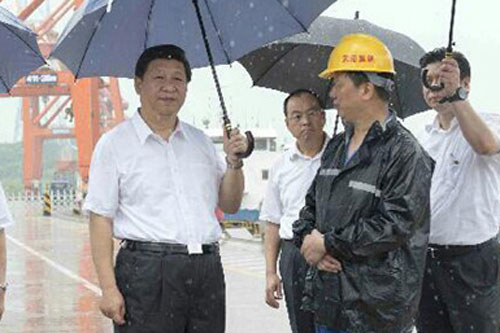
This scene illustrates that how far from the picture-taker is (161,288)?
350 cm

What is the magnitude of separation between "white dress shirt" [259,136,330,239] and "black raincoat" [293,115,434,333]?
1071 mm

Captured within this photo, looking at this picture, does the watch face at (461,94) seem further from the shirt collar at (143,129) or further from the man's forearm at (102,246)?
the man's forearm at (102,246)

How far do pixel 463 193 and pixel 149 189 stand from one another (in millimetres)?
1305

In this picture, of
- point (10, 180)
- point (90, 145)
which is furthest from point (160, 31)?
point (10, 180)

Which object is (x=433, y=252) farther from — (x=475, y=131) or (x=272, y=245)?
(x=272, y=245)

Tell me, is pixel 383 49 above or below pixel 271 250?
above

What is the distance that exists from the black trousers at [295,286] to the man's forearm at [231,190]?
20.5 inches

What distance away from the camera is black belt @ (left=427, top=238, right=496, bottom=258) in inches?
147

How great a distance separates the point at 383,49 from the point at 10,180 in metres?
131

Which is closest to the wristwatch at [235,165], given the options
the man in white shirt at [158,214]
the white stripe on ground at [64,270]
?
the man in white shirt at [158,214]

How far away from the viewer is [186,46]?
4.23 metres

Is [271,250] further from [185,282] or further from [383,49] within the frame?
[383,49]

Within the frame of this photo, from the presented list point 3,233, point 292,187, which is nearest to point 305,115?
point 292,187

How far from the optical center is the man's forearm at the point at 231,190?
3.69 m
